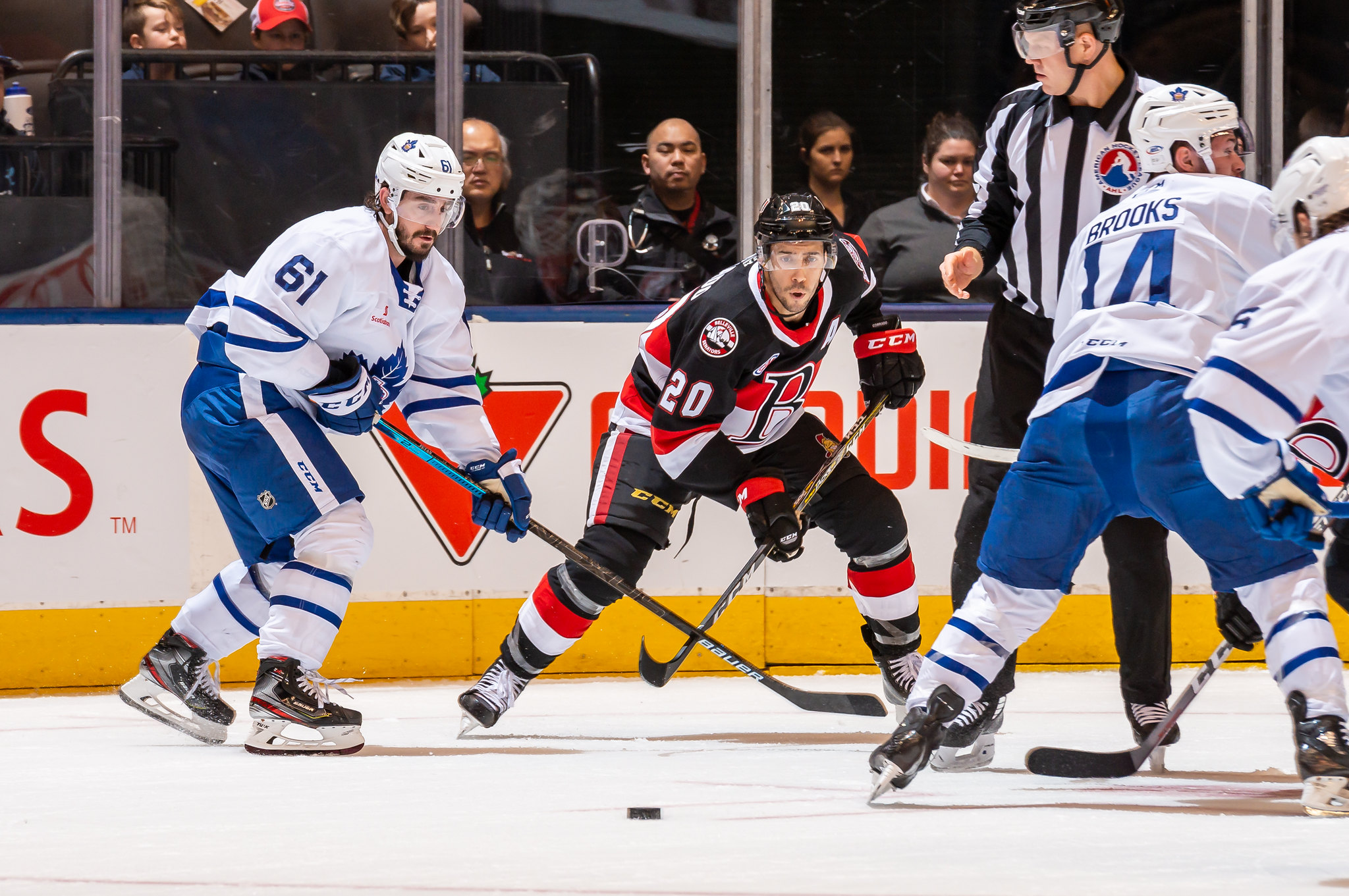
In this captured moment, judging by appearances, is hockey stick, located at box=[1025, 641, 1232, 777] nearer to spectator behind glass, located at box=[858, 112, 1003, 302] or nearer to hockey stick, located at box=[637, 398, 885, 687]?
hockey stick, located at box=[637, 398, 885, 687]

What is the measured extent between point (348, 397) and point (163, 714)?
777mm

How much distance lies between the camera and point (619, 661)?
13.0ft

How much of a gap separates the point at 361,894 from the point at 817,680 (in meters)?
2.19

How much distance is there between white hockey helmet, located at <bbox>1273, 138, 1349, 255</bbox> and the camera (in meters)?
2.05

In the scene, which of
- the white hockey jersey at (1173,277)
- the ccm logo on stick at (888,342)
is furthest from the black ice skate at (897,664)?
the white hockey jersey at (1173,277)

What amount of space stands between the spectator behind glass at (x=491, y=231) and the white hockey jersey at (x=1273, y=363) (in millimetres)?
2343

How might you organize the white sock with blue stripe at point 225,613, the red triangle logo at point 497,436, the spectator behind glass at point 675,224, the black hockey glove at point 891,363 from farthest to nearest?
the spectator behind glass at point 675,224 → the red triangle logo at point 497,436 → the black hockey glove at point 891,363 → the white sock with blue stripe at point 225,613

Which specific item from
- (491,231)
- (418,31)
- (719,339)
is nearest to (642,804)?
(719,339)

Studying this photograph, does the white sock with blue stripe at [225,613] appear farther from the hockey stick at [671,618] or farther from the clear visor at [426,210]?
the clear visor at [426,210]

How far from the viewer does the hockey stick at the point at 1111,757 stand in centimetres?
259

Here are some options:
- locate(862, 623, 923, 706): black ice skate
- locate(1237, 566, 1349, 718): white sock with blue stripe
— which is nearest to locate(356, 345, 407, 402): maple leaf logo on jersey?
locate(862, 623, 923, 706): black ice skate

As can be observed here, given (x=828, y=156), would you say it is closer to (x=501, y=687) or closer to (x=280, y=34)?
(x=280, y=34)

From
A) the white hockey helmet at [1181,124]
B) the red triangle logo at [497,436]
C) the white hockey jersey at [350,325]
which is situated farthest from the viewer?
the red triangle logo at [497,436]

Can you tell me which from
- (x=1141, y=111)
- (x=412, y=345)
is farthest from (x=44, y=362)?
(x=1141, y=111)
